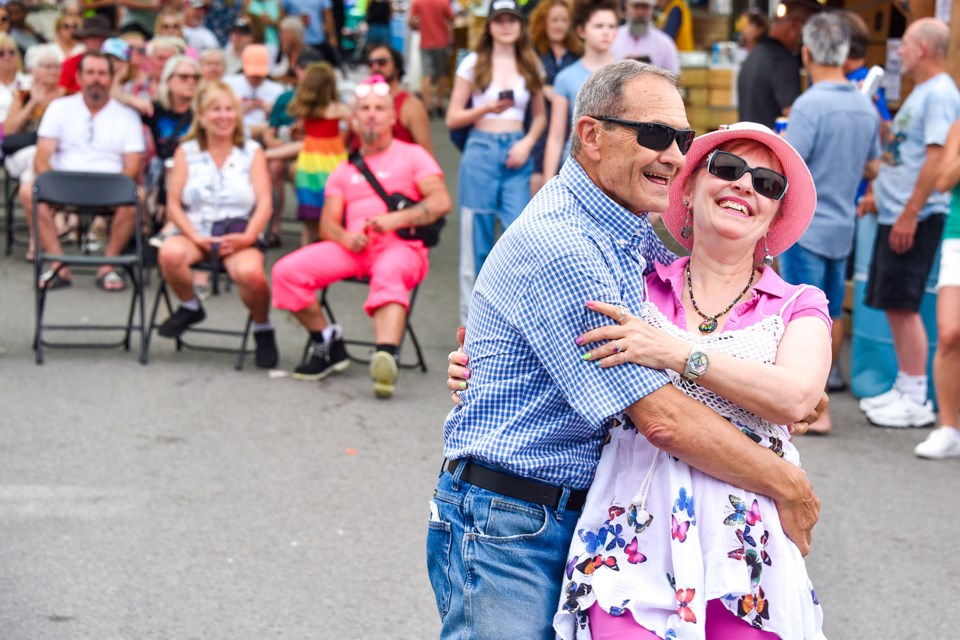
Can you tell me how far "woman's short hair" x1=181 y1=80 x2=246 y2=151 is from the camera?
8.86 meters

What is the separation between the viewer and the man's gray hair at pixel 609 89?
2.71 meters

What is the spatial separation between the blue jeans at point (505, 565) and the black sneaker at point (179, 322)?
598 centimetres

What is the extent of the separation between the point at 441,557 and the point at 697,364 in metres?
0.72

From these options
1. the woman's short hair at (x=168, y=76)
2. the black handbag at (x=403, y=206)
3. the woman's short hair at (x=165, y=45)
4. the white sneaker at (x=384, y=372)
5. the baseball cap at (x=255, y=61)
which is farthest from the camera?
the baseball cap at (x=255, y=61)

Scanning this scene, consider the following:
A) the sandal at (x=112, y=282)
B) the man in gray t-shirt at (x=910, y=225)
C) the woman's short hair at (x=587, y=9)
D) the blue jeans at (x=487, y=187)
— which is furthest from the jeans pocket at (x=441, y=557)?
the sandal at (x=112, y=282)

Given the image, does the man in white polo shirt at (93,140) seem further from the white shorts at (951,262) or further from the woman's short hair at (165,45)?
the white shorts at (951,262)

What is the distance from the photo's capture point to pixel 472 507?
2738 mm

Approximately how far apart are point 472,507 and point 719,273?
799 mm

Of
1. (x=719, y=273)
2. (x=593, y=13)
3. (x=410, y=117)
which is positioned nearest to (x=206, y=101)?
(x=410, y=117)

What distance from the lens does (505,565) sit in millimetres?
2709

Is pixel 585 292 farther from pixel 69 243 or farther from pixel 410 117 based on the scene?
pixel 69 243

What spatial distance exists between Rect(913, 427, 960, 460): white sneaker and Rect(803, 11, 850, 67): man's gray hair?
6.71ft

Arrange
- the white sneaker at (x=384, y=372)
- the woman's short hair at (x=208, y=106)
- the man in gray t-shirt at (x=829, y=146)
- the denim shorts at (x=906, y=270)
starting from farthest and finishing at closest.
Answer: the woman's short hair at (x=208, y=106)
the white sneaker at (x=384, y=372)
the denim shorts at (x=906, y=270)
the man in gray t-shirt at (x=829, y=146)

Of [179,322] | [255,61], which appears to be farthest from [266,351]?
[255,61]
